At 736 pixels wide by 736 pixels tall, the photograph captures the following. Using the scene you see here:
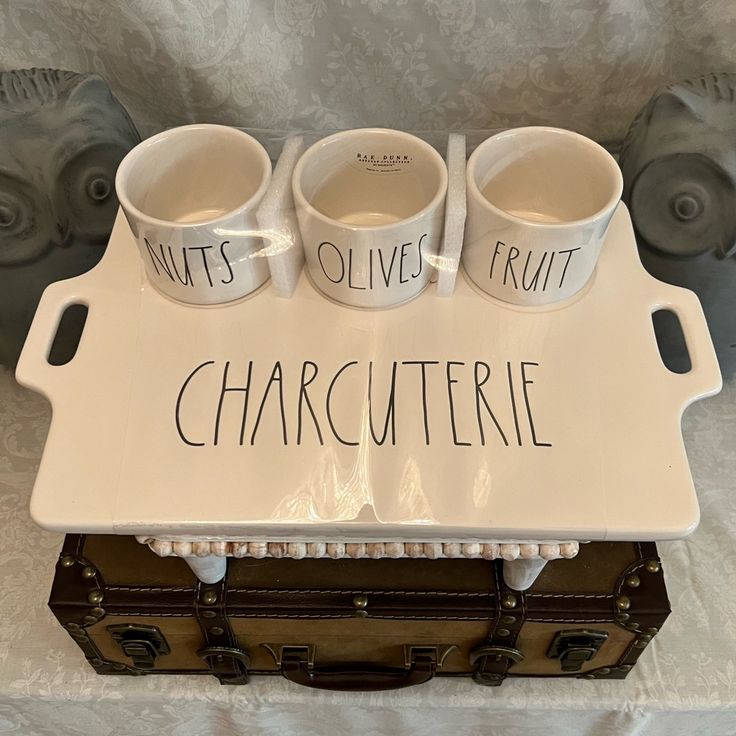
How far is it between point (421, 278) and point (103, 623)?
377 mm

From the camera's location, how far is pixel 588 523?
430 mm

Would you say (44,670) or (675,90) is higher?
(675,90)

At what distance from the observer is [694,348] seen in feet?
1.63

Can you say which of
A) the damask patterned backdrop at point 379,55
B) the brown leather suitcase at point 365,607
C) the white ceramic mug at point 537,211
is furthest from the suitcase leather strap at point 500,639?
the damask patterned backdrop at point 379,55

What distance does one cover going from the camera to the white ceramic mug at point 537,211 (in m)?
0.47

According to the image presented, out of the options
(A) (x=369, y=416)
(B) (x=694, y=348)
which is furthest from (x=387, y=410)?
(B) (x=694, y=348)

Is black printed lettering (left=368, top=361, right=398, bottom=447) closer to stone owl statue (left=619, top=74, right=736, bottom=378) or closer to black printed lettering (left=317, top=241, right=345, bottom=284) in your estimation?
black printed lettering (left=317, top=241, right=345, bottom=284)

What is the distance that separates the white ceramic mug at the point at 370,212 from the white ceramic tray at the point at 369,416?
0.08 feet

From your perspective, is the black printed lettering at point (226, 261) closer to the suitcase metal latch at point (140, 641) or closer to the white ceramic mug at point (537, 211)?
the white ceramic mug at point (537, 211)

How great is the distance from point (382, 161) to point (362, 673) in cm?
43

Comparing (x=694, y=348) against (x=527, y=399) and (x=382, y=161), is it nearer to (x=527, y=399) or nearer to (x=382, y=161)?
(x=527, y=399)

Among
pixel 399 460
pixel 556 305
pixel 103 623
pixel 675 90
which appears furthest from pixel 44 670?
pixel 675 90

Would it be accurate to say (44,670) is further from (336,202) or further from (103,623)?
(336,202)

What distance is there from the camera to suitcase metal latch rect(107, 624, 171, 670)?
576 millimetres
